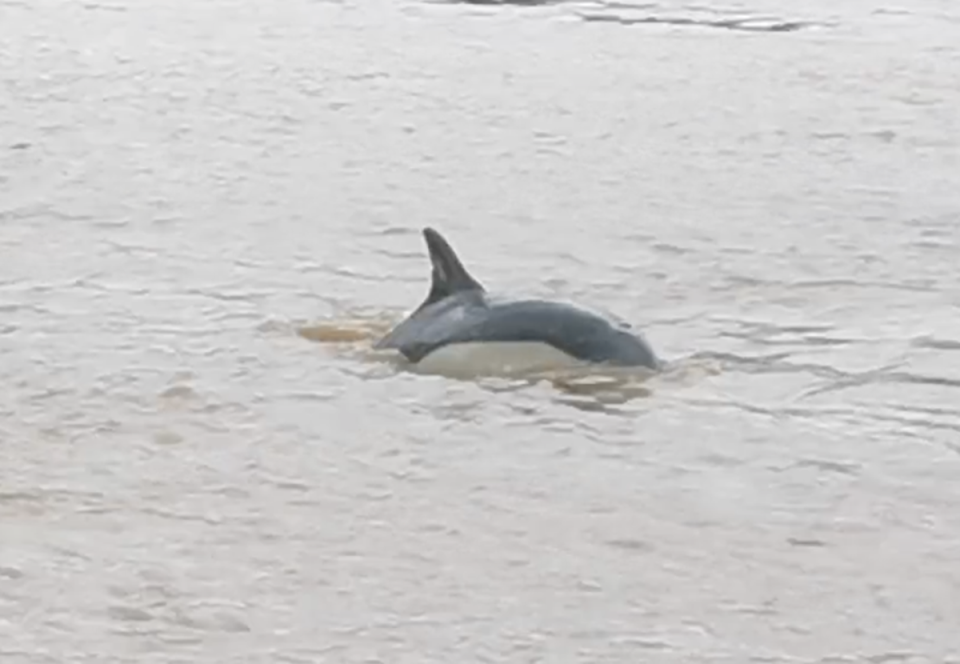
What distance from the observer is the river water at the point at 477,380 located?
7.23 metres

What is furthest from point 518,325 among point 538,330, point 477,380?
point 477,380

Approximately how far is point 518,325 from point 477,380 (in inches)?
11.5

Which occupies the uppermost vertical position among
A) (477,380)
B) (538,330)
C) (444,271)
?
(444,271)

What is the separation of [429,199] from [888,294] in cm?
333

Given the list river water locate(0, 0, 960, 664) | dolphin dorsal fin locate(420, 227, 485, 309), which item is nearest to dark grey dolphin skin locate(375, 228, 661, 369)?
dolphin dorsal fin locate(420, 227, 485, 309)

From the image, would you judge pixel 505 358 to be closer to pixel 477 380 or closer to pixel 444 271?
pixel 477 380

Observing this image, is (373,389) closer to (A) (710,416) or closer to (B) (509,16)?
(A) (710,416)

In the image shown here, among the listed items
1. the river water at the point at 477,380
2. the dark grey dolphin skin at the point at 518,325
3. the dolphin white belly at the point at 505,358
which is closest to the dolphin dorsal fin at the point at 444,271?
the dark grey dolphin skin at the point at 518,325

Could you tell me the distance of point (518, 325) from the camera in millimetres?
9812

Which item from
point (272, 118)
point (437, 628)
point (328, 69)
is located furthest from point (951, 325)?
point (328, 69)

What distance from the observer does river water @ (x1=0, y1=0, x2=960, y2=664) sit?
7.23 metres

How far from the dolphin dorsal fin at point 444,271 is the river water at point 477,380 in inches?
15.6

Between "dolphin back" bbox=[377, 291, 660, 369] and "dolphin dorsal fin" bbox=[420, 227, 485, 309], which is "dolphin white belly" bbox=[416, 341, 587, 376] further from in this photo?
"dolphin dorsal fin" bbox=[420, 227, 485, 309]

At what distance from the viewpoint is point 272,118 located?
16.7 metres
